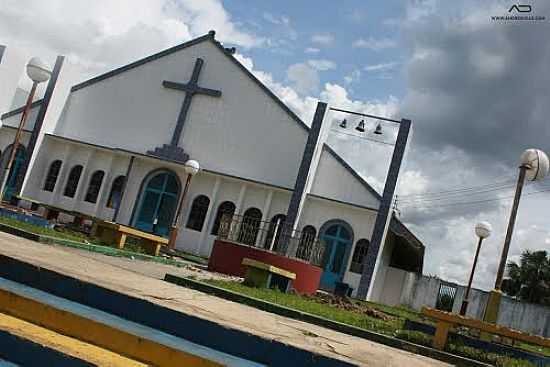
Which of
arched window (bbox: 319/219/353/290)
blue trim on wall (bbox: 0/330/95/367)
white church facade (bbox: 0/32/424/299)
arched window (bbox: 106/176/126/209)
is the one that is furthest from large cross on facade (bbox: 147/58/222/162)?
blue trim on wall (bbox: 0/330/95/367)

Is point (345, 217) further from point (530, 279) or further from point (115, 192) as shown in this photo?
point (530, 279)

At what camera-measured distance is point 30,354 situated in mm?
3012

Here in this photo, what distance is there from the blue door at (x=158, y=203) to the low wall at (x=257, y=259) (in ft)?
32.6

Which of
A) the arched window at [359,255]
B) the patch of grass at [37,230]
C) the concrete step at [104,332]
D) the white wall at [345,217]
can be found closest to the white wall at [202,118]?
the white wall at [345,217]

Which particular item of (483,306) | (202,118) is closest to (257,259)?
(202,118)

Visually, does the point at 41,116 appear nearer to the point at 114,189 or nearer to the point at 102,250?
the point at 114,189

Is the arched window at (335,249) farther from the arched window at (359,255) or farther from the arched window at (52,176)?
the arched window at (52,176)

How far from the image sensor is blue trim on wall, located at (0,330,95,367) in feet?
9.53

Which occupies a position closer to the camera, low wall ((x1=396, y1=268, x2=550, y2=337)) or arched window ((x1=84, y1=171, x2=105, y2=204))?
arched window ((x1=84, y1=171, x2=105, y2=204))

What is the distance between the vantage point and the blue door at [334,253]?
813 inches

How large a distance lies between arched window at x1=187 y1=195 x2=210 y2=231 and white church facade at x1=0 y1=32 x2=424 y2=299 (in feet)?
0.14

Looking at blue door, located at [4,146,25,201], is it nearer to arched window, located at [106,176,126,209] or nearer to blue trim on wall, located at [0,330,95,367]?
arched window, located at [106,176,126,209]

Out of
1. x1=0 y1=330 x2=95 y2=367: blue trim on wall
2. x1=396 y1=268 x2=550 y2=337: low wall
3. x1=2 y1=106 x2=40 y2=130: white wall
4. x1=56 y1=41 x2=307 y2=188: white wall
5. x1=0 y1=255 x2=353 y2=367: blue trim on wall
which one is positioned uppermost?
x1=56 y1=41 x2=307 y2=188: white wall

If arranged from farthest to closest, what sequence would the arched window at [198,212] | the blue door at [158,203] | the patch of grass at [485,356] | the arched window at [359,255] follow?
1. the blue door at [158,203]
2. the arched window at [198,212]
3. the arched window at [359,255]
4. the patch of grass at [485,356]
